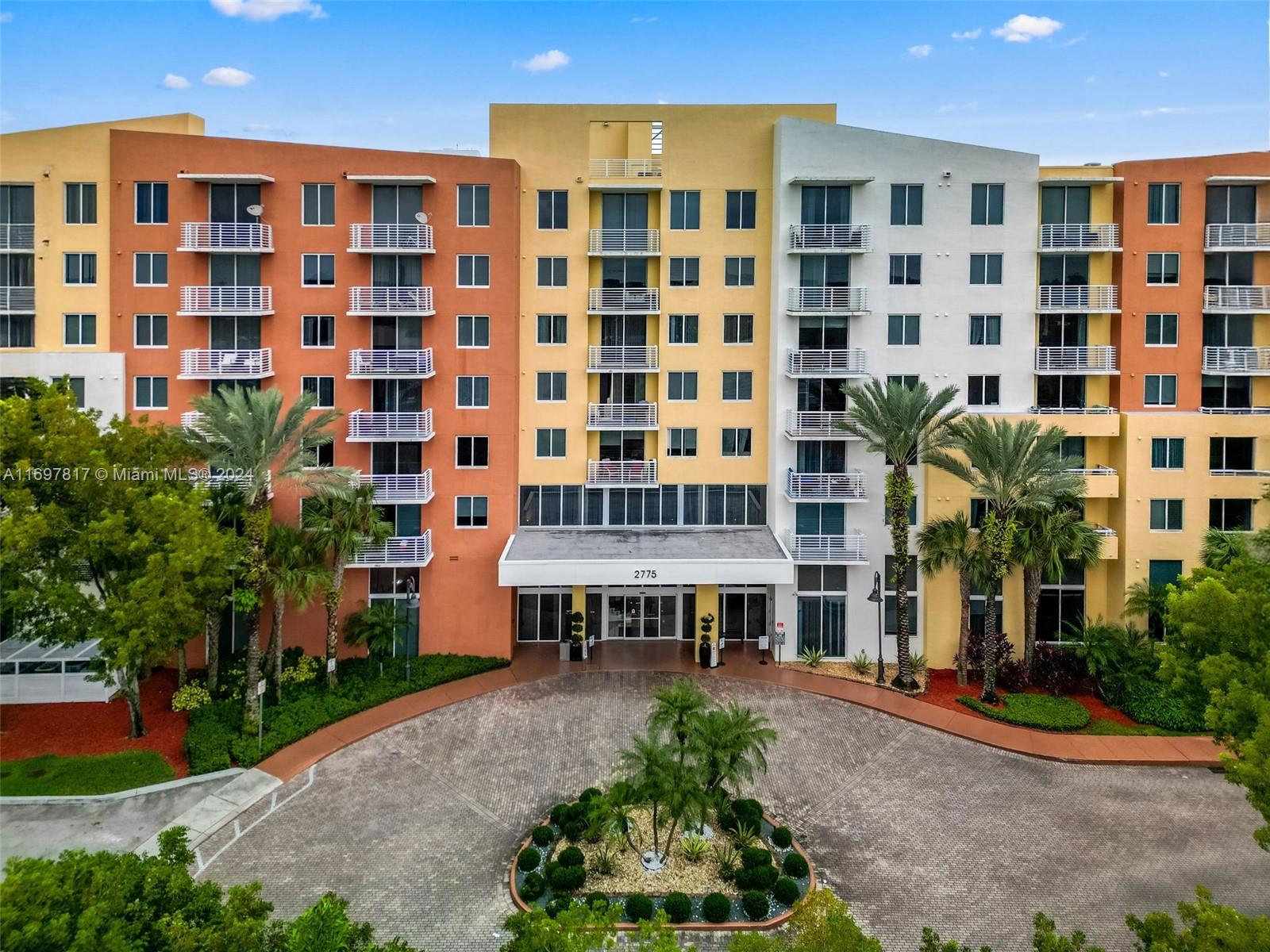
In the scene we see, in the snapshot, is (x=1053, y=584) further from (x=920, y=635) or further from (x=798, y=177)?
(x=798, y=177)

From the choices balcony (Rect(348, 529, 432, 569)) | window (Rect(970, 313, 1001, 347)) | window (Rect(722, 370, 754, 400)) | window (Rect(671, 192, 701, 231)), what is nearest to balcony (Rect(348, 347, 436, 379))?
balcony (Rect(348, 529, 432, 569))

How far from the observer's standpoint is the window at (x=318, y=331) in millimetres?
31609

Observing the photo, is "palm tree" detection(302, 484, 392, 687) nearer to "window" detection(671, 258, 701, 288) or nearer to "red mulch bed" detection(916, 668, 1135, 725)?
"window" detection(671, 258, 701, 288)

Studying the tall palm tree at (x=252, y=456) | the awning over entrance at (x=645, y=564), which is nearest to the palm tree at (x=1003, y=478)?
the awning over entrance at (x=645, y=564)

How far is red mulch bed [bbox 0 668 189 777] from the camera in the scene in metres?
24.6

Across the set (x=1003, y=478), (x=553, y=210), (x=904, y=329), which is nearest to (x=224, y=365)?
(x=553, y=210)

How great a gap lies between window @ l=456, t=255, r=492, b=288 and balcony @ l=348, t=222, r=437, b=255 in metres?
1.25

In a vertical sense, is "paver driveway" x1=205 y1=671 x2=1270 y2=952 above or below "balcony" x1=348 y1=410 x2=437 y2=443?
below

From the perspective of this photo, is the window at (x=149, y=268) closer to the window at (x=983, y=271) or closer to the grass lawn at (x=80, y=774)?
the grass lawn at (x=80, y=774)

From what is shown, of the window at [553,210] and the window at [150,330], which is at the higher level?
the window at [553,210]

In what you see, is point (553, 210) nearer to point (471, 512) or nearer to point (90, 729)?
point (471, 512)

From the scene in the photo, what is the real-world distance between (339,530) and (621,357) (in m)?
12.4

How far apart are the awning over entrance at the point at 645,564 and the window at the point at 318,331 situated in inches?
400

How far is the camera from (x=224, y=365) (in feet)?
101
